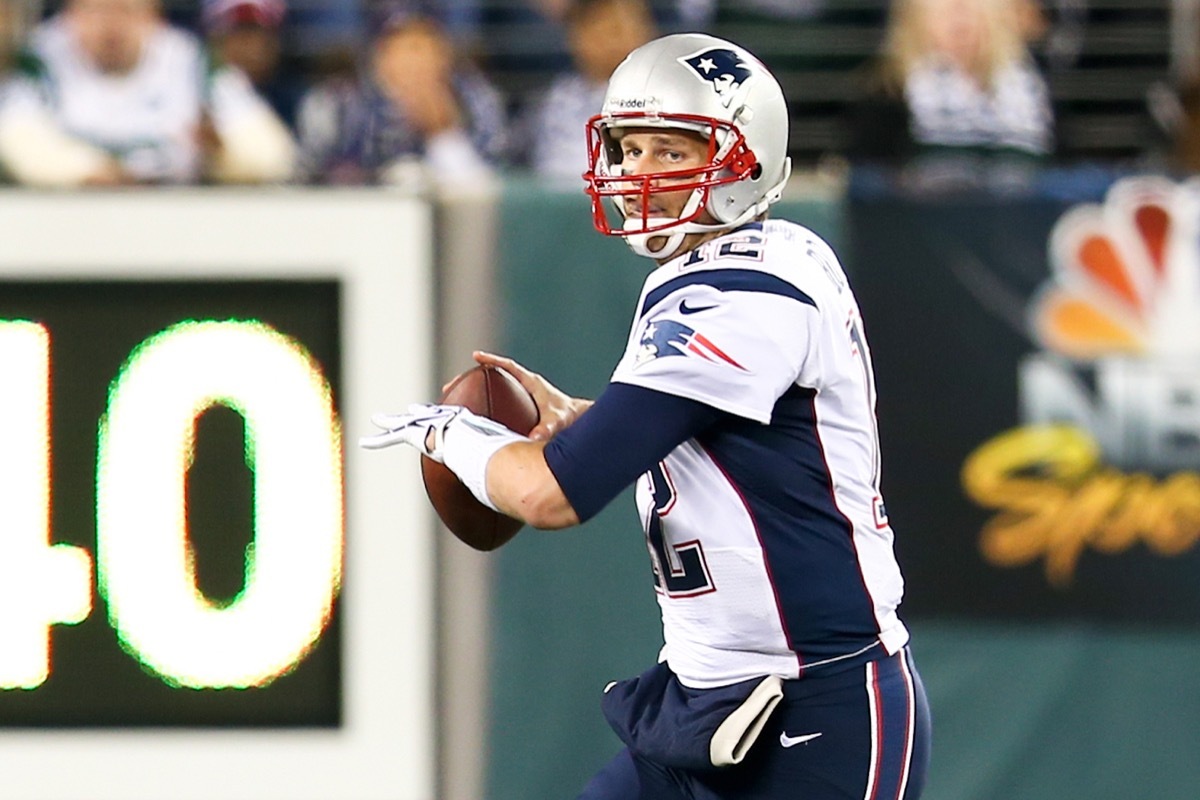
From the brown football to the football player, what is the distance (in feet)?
0.51

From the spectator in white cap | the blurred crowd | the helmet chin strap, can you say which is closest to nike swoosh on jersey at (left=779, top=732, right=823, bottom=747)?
the helmet chin strap

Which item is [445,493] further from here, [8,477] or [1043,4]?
[1043,4]

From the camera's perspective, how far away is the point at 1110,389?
4875mm

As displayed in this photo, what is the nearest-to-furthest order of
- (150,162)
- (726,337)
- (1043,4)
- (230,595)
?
1. (726,337)
2. (230,595)
3. (150,162)
4. (1043,4)

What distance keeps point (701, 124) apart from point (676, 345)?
18.4 inches

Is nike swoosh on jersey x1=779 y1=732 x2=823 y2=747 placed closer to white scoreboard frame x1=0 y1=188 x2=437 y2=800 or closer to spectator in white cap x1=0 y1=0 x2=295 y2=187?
white scoreboard frame x1=0 y1=188 x2=437 y2=800

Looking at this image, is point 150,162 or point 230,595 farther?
point 150,162

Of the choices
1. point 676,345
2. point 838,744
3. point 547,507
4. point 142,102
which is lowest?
point 838,744

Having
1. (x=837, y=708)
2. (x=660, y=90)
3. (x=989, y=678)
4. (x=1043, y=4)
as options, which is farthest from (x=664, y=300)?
(x=1043, y=4)

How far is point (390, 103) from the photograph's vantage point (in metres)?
6.43

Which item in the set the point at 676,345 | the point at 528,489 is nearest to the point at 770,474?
the point at 676,345

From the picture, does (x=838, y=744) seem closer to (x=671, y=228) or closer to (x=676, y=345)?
(x=676, y=345)

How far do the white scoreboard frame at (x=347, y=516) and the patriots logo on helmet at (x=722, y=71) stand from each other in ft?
6.02

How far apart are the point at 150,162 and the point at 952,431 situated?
2.62 meters
